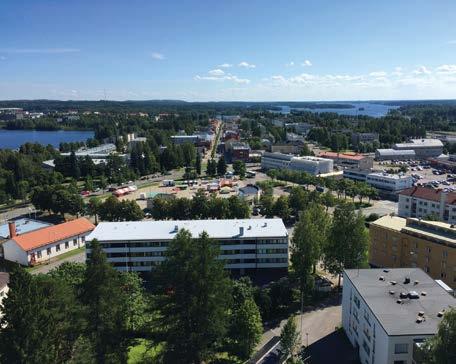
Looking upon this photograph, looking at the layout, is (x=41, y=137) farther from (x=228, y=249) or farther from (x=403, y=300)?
(x=403, y=300)

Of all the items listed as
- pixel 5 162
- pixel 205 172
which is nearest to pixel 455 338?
pixel 205 172

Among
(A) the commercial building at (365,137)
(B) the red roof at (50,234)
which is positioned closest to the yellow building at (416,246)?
(B) the red roof at (50,234)

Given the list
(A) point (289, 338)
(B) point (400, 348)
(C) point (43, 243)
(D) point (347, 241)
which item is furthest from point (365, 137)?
(B) point (400, 348)

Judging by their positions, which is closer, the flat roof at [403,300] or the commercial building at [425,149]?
the flat roof at [403,300]

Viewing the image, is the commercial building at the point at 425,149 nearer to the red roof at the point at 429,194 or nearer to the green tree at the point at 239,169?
the green tree at the point at 239,169

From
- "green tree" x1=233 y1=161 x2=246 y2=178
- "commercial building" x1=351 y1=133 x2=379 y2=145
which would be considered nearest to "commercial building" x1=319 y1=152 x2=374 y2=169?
"green tree" x1=233 y1=161 x2=246 y2=178

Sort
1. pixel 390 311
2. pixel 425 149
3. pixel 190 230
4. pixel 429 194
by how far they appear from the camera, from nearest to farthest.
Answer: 1. pixel 390 311
2. pixel 190 230
3. pixel 429 194
4. pixel 425 149

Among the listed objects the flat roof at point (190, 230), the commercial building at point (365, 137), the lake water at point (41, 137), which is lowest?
the flat roof at point (190, 230)
